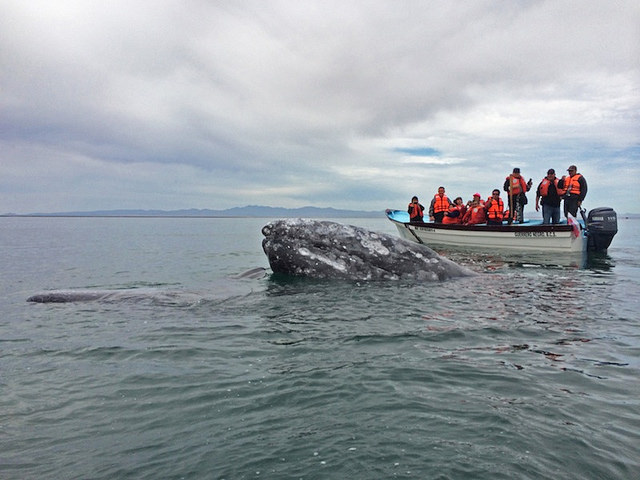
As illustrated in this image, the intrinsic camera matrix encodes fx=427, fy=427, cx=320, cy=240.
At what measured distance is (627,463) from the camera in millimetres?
3025

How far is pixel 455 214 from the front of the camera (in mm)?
24469

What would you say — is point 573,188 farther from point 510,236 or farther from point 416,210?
point 416,210

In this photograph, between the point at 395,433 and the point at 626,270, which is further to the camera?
the point at 626,270

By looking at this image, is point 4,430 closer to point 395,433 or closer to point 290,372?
point 290,372

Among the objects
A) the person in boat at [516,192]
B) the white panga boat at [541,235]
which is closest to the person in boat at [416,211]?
the white panga boat at [541,235]

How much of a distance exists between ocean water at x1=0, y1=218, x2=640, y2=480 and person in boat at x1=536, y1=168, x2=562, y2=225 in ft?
41.8

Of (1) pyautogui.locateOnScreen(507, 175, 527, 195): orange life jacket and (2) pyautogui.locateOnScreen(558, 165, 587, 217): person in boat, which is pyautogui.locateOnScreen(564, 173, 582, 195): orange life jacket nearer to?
(2) pyautogui.locateOnScreen(558, 165, 587, 217): person in boat

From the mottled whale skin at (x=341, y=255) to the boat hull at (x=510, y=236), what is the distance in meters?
10.7

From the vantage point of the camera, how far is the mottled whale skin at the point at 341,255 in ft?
35.3

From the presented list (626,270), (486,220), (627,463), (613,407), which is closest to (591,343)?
(613,407)

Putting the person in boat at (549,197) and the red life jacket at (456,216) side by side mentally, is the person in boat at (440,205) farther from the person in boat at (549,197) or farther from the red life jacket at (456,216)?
the person in boat at (549,197)

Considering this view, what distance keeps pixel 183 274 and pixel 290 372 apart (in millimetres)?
9915

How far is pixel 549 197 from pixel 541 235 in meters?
1.93

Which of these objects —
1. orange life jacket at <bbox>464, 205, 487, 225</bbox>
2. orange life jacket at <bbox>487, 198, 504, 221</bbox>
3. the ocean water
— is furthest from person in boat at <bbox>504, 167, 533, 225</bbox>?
the ocean water
